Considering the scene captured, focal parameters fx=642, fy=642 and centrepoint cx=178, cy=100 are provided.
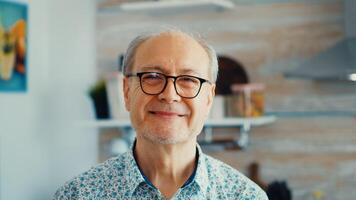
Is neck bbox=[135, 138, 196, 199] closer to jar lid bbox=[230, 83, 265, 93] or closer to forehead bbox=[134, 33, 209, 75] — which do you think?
forehead bbox=[134, 33, 209, 75]

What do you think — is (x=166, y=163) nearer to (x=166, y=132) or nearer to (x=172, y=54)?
(x=166, y=132)

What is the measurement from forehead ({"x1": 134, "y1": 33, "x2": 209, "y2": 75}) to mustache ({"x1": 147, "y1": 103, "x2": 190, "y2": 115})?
0.07m

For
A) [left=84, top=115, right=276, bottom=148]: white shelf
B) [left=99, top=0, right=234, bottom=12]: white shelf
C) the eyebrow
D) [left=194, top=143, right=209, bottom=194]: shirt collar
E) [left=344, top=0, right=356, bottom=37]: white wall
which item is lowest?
[left=84, top=115, right=276, bottom=148]: white shelf

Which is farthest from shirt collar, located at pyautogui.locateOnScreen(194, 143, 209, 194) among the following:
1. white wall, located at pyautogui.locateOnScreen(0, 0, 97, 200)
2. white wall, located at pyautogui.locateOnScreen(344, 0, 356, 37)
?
white wall, located at pyautogui.locateOnScreen(0, 0, 97, 200)

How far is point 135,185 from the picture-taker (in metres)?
1.24

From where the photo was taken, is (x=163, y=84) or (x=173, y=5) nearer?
(x=163, y=84)

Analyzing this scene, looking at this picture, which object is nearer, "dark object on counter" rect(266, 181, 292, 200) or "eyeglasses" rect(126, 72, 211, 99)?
"eyeglasses" rect(126, 72, 211, 99)

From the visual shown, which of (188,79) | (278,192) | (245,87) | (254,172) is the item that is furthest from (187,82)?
(254,172)

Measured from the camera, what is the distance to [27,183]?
2.76m

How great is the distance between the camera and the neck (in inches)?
49.2

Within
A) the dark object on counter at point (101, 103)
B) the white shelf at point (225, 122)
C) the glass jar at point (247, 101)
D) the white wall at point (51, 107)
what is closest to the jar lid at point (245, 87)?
the glass jar at point (247, 101)

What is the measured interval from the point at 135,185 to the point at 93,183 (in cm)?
9

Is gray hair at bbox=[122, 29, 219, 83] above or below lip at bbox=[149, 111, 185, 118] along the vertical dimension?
above

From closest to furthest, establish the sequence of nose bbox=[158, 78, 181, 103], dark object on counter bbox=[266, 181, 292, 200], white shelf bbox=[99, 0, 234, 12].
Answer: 1. nose bbox=[158, 78, 181, 103]
2. dark object on counter bbox=[266, 181, 292, 200]
3. white shelf bbox=[99, 0, 234, 12]
